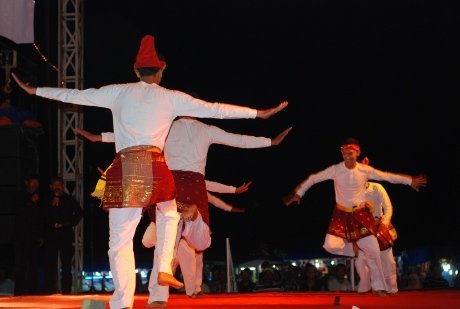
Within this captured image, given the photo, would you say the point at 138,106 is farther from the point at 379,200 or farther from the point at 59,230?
the point at 379,200

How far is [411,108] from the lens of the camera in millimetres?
16719

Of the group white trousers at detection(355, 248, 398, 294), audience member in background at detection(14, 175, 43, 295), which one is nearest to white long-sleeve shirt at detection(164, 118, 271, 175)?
white trousers at detection(355, 248, 398, 294)

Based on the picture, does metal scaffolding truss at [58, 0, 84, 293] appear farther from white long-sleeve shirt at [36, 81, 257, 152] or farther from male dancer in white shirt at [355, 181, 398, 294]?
white long-sleeve shirt at [36, 81, 257, 152]

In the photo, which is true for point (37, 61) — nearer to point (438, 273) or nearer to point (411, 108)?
point (438, 273)

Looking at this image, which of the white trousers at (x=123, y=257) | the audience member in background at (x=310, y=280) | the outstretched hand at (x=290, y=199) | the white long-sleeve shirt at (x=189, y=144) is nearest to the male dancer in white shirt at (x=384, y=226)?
the outstretched hand at (x=290, y=199)

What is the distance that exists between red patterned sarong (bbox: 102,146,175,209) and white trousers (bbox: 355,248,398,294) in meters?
4.06

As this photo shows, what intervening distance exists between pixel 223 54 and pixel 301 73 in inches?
65.2

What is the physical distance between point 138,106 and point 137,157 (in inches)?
11.8

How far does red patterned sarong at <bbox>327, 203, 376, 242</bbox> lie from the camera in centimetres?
823

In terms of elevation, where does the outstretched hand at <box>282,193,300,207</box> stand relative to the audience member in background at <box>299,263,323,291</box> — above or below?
above

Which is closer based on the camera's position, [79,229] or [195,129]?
[195,129]

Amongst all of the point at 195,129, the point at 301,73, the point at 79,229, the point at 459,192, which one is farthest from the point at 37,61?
the point at 459,192

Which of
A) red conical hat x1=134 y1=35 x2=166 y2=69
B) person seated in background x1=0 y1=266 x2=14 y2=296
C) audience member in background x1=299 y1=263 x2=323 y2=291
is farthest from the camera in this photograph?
audience member in background x1=299 y1=263 x2=323 y2=291

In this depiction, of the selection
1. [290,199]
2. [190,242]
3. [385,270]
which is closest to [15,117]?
[290,199]
